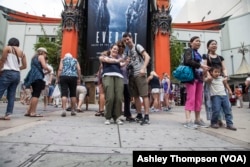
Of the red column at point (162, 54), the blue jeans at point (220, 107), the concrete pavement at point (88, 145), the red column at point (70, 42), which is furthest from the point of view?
the red column at point (162, 54)

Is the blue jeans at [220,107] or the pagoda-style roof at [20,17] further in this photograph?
the pagoda-style roof at [20,17]

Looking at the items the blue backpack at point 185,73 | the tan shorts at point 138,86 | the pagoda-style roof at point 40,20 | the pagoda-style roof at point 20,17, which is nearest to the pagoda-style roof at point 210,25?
the pagoda-style roof at point 40,20

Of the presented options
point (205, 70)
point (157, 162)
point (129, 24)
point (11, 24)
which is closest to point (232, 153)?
point (157, 162)

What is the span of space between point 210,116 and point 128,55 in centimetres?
207

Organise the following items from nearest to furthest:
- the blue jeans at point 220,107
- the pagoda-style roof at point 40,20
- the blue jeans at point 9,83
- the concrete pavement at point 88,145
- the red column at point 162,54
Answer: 1. the concrete pavement at point 88,145
2. the blue jeans at point 220,107
3. the blue jeans at point 9,83
4. the red column at point 162,54
5. the pagoda-style roof at point 40,20

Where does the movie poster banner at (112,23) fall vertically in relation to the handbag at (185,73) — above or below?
above

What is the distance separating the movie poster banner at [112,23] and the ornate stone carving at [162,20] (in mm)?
1947

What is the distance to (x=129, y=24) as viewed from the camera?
17062 mm

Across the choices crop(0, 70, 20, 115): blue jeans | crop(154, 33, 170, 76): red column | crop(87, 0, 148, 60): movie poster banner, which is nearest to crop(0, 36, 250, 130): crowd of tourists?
crop(0, 70, 20, 115): blue jeans

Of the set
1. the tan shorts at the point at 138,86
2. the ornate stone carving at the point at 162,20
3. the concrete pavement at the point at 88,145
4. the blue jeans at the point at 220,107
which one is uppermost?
the ornate stone carving at the point at 162,20

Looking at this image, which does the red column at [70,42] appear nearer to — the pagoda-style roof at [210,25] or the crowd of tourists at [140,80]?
the crowd of tourists at [140,80]

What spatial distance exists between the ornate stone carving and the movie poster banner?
1947 millimetres

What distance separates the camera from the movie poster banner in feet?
55.1

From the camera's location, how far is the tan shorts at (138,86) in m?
5.28
